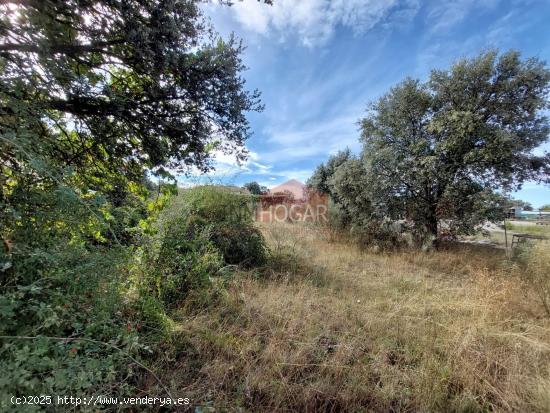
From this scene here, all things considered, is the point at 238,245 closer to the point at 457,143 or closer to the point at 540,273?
the point at 540,273

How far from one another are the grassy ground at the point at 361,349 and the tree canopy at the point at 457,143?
3.17 m

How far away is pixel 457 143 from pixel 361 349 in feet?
19.4

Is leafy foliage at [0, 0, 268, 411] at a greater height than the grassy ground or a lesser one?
greater

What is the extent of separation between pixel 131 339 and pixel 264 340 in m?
1.24

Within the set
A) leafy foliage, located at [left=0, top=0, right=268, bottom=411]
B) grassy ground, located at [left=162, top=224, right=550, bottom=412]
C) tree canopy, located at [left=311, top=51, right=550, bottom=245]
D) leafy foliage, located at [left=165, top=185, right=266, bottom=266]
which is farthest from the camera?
tree canopy, located at [left=311, top=51, right=550, bottom=245]

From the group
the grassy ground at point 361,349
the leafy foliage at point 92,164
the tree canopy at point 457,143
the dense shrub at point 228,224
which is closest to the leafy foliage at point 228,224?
the dense shrub at point 228,224

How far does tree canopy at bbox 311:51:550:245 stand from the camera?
570 cm

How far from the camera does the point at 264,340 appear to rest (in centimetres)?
240

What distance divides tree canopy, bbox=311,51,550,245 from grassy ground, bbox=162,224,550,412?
317 cm

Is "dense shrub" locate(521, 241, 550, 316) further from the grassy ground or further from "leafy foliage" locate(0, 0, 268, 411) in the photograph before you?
"leafy foliage" locate(0, 0, 268, 411)

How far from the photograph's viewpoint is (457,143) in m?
5.92

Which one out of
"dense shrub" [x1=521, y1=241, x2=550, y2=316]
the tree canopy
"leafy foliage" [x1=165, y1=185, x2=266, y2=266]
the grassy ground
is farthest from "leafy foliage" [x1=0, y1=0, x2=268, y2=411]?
the tree canopy

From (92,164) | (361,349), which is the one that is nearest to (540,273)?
(361,349)

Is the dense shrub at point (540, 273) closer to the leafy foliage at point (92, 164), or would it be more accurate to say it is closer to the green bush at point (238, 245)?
the green bush at point (238, 245)
